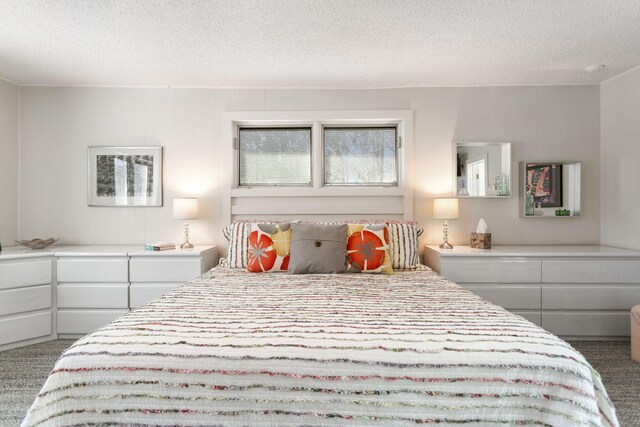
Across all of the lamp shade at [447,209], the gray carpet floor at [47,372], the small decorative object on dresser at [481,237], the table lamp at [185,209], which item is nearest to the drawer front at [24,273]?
the gray carpet floor at [47,372]

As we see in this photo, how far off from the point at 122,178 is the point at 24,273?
44.5 inches

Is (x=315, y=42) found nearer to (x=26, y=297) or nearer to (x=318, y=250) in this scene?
(x=318, y=250)

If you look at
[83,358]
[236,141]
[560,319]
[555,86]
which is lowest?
[560,319]

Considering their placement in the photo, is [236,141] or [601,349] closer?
[601,349]

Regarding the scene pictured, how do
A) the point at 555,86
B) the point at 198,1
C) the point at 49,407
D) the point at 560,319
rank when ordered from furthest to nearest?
the point at 555,86 < the point at 560,319 < the point at 198,1 < the point at 49,407

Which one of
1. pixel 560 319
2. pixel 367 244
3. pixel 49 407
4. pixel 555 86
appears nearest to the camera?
pixel 49 407

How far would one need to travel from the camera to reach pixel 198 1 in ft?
7.04

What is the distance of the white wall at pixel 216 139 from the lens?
3.54 m

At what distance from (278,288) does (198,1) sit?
1.76 meters

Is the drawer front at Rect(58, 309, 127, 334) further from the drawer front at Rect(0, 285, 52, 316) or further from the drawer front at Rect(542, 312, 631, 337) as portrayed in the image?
the drawer front at Rect(542, 312, 631, 337)

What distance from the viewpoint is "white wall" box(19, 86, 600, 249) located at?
3545 millimetres

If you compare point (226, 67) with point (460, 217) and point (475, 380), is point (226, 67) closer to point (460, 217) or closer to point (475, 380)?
point (460, 217)

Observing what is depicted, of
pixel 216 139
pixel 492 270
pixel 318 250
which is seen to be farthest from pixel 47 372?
pixel 492 270

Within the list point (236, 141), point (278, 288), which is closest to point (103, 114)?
point (236, 141)
